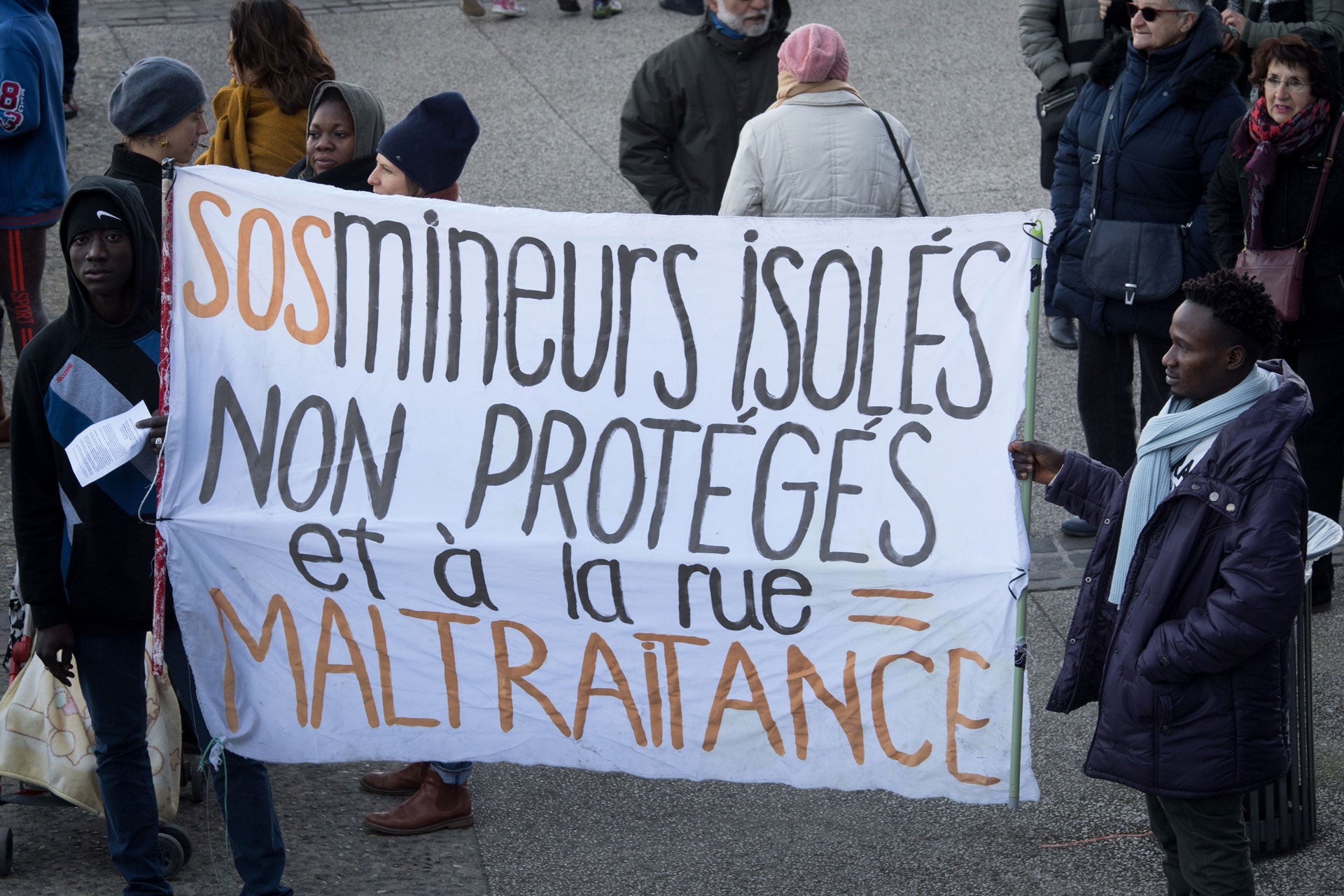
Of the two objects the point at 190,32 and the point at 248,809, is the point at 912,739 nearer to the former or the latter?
the point at 248,809

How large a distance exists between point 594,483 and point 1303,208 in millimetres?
2818

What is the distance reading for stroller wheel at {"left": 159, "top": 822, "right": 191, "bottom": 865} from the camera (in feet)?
13.1

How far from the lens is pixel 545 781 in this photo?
4504 mm

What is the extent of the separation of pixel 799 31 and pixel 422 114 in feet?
4.09

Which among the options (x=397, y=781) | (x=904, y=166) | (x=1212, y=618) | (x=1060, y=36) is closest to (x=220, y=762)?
(x=397, y=781)

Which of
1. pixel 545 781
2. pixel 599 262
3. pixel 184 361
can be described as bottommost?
pixel 545 781

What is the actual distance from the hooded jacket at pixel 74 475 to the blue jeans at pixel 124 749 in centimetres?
9

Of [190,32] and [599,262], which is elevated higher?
[599,262]

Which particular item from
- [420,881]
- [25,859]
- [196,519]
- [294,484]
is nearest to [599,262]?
[294,484]

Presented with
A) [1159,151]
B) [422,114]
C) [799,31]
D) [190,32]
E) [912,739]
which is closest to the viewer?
[912,739]

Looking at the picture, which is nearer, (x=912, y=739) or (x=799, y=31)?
(x=912, y=739)

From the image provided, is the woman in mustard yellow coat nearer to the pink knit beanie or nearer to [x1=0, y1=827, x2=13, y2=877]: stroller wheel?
the pink knit beanie

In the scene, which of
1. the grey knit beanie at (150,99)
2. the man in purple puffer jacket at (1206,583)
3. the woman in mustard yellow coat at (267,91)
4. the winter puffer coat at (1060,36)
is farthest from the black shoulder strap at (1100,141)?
the grey knit beanie at (150,99)

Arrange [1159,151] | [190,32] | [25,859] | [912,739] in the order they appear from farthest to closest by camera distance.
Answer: [190,32] < [1159,151] < [25,859] < [912,739]
